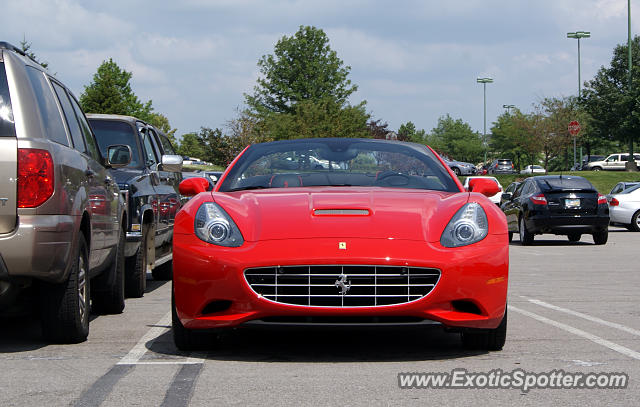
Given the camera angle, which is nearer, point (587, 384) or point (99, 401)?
point (99, 401)

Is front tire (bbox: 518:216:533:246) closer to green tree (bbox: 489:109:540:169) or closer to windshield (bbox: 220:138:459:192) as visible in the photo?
windshield (bbox: 220:138:459:192)

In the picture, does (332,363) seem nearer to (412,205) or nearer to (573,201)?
(412,205)

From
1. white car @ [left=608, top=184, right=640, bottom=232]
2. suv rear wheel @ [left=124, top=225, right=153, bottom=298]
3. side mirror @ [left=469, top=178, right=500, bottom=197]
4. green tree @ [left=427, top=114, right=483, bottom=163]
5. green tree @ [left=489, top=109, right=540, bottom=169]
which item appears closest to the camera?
side mirror @ [left=469, top=178, right=500, bottom=197]

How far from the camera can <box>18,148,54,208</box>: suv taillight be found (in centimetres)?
579

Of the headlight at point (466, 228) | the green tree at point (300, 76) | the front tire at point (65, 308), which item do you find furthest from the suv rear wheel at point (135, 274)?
the green tree at point (300, 76)

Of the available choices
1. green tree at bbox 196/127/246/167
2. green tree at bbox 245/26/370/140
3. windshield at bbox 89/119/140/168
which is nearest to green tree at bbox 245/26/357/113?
green tree at bbox 245/26/370/140

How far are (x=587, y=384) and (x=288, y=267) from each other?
5.64ft

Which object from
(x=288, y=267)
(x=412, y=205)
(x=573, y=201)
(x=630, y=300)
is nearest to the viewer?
(x=288, y=267)

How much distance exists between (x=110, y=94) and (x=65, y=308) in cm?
7808

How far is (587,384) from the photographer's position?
16.7ft

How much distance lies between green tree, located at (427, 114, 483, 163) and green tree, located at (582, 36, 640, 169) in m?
53.5

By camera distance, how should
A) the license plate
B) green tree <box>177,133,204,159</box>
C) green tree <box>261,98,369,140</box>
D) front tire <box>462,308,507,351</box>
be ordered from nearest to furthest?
front tire <box>462,308,507,351</box>, the license plate, green tree <box>261,98,369,140</box>, green tree <box>177,133,204,159</box>

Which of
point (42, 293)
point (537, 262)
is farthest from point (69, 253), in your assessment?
point (537, 262)

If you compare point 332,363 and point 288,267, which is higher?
point 288,267
